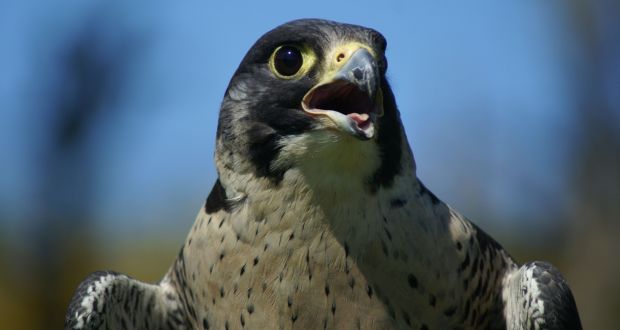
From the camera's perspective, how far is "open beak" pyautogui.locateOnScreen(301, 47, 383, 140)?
10.8 feet

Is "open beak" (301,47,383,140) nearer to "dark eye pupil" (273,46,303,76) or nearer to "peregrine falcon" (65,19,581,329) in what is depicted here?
"peregrine falcon" (65,19,581,329)

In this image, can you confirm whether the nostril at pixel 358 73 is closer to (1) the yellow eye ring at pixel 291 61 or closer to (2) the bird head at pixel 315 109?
(2) the bird head at pixel 315 109

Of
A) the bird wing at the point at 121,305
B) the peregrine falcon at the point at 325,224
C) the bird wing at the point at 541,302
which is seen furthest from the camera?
the bird wing at the point at 121,305

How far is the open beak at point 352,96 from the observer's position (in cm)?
329

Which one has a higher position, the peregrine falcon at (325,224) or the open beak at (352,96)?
the open beak at (352,96)

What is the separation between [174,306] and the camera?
160 inches

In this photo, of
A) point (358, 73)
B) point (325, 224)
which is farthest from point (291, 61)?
point (325, 224)

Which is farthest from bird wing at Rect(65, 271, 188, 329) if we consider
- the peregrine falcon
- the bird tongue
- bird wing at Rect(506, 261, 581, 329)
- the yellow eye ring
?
bird wing at Rect(506, 261, 581, 329)

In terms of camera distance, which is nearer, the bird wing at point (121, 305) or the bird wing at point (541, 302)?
the bird wing at point (541, 302)

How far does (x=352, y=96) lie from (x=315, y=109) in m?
0.14

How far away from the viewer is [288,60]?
11.9 feet

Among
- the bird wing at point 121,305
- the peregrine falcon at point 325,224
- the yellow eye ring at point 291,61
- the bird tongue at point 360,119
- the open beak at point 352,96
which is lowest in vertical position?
the bird wing at point 121,305

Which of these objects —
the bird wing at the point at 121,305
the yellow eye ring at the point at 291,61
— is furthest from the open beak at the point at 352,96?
the bird wing at the point at 121,305

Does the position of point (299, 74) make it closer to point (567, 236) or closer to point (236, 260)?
point (236, 260)
